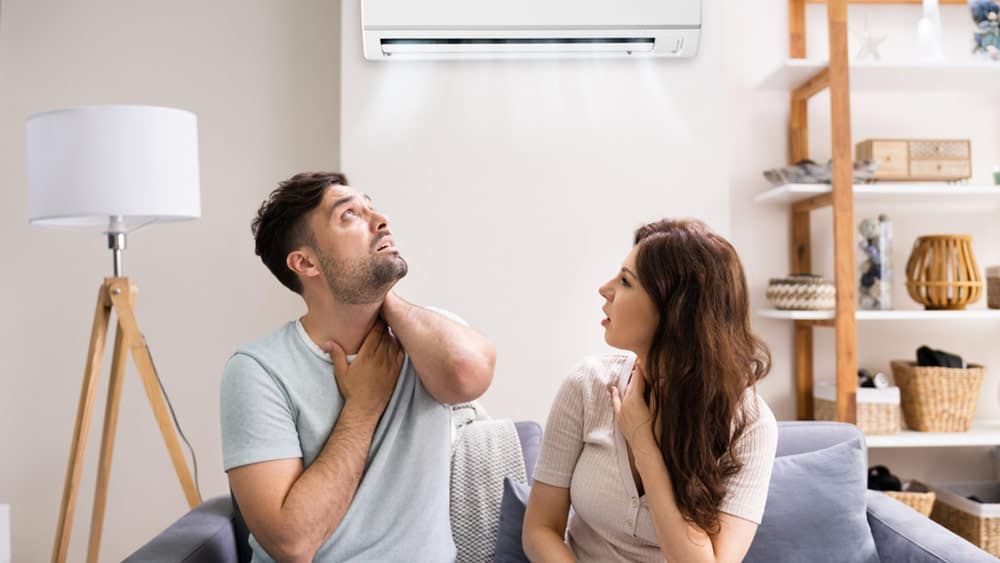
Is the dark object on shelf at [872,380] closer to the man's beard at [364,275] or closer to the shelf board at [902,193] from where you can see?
the shelf board at [902,193]

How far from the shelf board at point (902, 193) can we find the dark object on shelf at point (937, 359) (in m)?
0.54

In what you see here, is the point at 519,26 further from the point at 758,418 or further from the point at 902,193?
the point at 758,418

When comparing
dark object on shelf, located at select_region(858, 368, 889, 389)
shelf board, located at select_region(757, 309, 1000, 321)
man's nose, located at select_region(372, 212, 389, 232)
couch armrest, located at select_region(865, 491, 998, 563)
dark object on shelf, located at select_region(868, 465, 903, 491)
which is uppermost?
man's nose, located at select_region(372, 212, 389, 232)

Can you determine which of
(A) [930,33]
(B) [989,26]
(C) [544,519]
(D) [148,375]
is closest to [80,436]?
(D) [148,375]

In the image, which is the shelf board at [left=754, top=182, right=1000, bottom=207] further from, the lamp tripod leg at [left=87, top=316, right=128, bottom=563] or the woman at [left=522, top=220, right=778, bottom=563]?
the lamp tripod leg at [left=87, top=316, right=128, bottom=563]

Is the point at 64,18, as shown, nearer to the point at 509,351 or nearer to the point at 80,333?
the point at 80,333

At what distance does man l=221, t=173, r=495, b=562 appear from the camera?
1634 millimetres

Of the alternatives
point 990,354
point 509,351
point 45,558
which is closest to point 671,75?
point 509,351

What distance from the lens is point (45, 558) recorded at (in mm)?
3223

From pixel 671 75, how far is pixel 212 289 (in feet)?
5.78

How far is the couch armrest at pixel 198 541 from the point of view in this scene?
1.71 meters

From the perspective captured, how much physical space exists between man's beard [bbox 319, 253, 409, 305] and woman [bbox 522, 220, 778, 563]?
1.35 ft

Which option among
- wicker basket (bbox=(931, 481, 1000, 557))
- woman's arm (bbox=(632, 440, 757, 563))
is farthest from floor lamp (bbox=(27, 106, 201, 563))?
wicker basket (bbox=(931, 481, 1000, 557))

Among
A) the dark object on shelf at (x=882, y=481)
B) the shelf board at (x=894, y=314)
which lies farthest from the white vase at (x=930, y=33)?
the dark object on shelf at (x=882, y=481)
